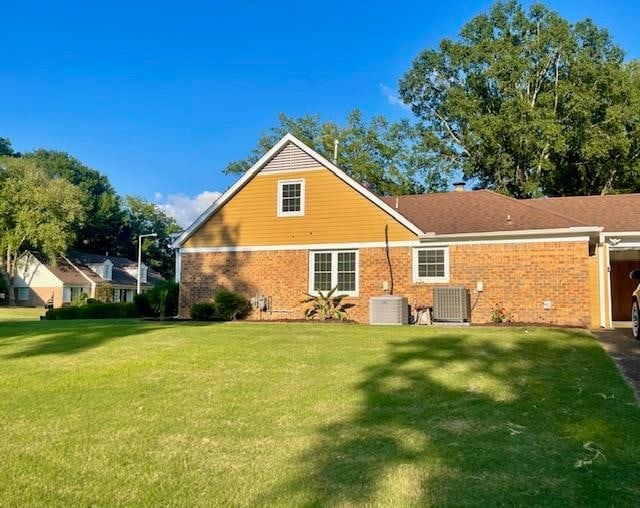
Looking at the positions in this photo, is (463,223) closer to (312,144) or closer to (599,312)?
(599,312)

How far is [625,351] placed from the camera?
9.21m

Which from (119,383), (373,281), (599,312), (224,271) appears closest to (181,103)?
(224,271)

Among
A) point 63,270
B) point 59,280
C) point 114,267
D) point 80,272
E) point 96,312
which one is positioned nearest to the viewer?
point 96,312

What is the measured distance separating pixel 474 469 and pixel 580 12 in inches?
1317

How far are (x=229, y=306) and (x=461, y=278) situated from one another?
7314 mm

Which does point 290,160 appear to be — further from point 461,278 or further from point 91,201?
point 91,201

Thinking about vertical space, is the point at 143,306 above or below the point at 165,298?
below

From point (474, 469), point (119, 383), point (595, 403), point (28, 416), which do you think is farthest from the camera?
point (119, 383)

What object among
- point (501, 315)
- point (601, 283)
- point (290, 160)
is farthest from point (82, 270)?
point (601, 283)

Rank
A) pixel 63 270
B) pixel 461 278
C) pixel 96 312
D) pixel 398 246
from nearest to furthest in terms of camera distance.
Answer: pixel 461 278
pixel 398 246
pixel 96 312
pixel 63 270

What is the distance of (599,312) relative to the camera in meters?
14.3

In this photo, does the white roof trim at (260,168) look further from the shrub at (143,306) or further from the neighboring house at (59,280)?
the neighboring house at (59,280)

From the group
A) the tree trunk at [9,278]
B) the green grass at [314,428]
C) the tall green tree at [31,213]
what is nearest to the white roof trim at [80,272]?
the tall green tree at [31,213]

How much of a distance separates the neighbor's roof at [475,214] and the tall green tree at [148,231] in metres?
54.4
